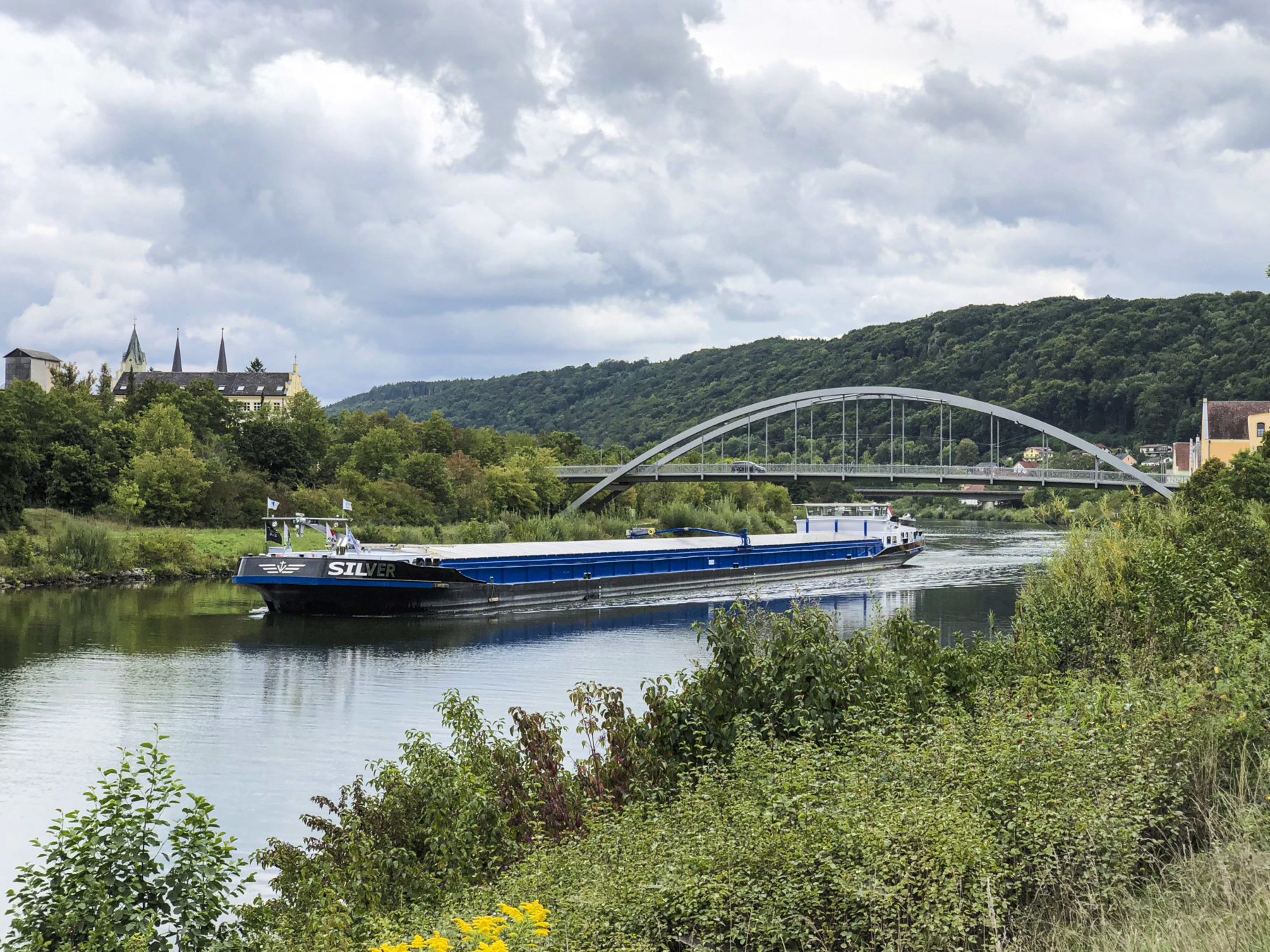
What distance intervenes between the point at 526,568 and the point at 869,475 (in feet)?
92.2

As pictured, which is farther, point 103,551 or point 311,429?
point 311,429

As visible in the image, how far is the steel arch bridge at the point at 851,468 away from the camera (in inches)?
2197

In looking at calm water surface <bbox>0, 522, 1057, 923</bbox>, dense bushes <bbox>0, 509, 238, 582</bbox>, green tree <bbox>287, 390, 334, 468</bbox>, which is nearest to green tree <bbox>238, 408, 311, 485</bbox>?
green tree <bbox>287, 390, 334, 468</bbox>

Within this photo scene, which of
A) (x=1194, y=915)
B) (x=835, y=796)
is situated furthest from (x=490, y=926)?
(x=1194, y=915)

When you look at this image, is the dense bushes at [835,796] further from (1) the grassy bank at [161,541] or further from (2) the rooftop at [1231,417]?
(2) the rooftop at [1231,417]

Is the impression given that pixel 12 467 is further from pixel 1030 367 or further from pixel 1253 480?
pixel 1030 367

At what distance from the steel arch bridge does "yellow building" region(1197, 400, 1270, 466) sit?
3.97 meters

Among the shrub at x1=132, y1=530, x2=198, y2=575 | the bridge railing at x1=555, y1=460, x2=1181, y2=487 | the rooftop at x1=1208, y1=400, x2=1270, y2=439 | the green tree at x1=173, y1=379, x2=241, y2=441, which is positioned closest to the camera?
the shrub at x1=132, y1=530, x2=198, y2=575

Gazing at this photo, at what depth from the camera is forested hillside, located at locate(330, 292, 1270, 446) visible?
78.6 m

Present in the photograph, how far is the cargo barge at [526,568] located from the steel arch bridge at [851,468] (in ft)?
23.9

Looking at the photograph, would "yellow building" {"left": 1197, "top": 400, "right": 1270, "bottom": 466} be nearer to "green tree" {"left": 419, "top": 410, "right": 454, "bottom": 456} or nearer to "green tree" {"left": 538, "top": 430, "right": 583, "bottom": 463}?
"green tree" {"left": 419, "top": 410, "right": 454, "bottom": 456}

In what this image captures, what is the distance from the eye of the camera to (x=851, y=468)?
60438 mm

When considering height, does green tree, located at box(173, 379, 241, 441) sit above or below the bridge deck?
above

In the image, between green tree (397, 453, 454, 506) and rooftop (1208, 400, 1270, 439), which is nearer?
rooftop (1208, 400, 1270, 439)
